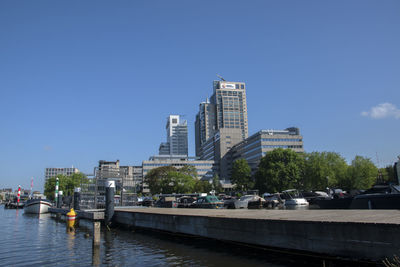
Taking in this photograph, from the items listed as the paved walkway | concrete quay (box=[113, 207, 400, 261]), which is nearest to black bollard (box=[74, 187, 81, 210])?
concrete quay (box=[113, 207, 400, 261])

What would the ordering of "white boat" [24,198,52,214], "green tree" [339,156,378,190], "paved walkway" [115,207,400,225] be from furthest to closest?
1. "green tree" [339,156,378,190]
2. "white boat" [24,198,52,214]
3. "paved walkway" [115,207,400,225]

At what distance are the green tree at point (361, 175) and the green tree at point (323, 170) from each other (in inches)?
64.7

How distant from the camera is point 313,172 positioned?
246 feet

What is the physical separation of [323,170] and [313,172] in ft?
8.31

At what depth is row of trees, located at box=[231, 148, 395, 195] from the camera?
72.8m

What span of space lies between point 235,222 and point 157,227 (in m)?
8.05

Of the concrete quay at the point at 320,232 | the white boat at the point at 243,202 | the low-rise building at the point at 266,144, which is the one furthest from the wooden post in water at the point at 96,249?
the low-rise building at the point at 266,144

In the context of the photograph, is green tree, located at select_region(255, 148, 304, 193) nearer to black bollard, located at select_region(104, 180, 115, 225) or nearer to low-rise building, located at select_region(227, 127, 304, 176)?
low-rise building, located at select_region(227, 127, 304, 176)

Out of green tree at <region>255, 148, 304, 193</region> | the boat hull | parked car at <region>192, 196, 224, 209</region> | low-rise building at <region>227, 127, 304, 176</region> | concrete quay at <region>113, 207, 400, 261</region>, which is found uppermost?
low-rise building at <region>227, 127, 304, 176</region>

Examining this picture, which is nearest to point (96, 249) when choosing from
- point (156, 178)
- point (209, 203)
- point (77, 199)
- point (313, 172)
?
point (77, 199)

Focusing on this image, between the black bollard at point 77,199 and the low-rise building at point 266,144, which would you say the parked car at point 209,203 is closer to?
the black bollard at point 77,199

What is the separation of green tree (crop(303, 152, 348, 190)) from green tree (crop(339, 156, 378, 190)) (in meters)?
1.64

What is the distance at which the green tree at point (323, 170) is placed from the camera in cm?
7350

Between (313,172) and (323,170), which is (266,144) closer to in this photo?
(313,172)
